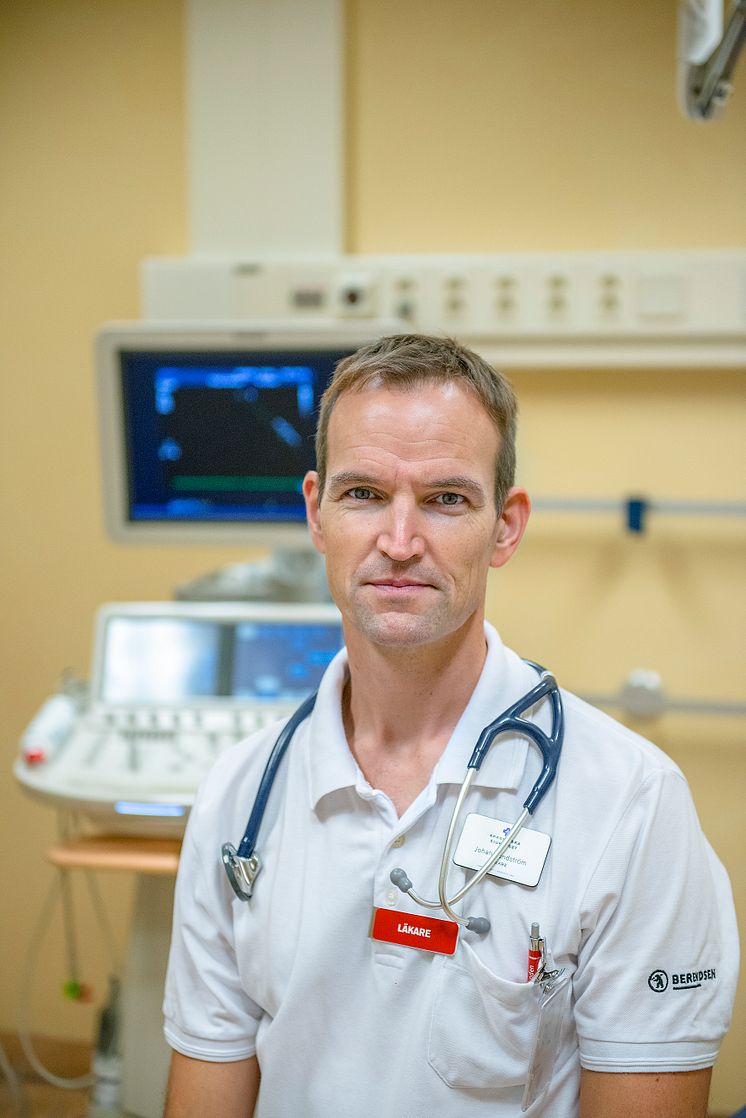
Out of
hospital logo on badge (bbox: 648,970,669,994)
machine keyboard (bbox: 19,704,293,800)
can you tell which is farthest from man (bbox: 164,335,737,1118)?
machine keyboard (bbox: 19,704,293,800)

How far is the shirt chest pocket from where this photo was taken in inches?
42.0

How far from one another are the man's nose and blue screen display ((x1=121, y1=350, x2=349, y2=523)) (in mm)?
774

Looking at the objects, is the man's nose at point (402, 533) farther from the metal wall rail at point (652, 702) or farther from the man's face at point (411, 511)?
the metal wall rail at point (652, 702)

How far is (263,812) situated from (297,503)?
2.65 ft

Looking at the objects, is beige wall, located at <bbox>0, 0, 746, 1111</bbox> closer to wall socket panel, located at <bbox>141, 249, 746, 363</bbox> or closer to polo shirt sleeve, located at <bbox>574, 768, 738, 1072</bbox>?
wall socket panel, located at <bbox>141, 249, 746, 363</bbox>

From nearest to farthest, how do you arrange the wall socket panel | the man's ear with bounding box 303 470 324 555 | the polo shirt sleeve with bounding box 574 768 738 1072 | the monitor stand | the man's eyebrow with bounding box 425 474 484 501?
the polo shirt sleeve with bounding box 574 768 738 1072 < the man's eyebrow with bounding box 425 474 484 501 < the man's ear with bounding box 303 470 324 555 < the monitor stand < the wall socket panel

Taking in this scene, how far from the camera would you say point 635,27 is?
89.9 inches

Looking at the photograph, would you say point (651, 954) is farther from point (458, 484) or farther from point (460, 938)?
point (458, 484)

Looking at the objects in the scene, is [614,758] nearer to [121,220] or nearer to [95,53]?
[121,220]

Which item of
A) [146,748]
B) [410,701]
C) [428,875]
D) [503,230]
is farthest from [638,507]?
[428,875]

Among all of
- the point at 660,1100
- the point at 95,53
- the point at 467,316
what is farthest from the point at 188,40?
the point at 660,1100

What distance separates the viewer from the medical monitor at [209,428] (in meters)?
1.88

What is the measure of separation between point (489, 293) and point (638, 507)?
1.79ft

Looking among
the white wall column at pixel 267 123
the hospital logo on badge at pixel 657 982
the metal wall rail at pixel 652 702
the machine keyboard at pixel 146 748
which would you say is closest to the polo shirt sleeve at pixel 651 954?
the hospital logo on badge at pixel 657 982
